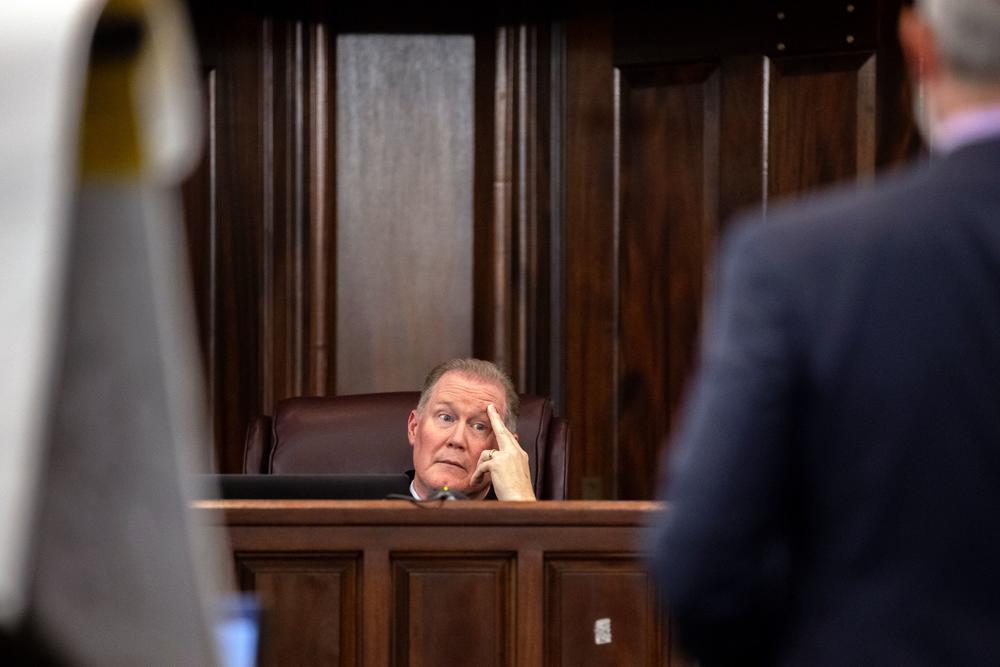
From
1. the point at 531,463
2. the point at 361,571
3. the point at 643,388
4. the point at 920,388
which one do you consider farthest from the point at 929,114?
the point at 643,388

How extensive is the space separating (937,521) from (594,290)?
3378 millimetres

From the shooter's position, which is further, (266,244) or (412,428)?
(266,244)

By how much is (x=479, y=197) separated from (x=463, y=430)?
3.56 ft

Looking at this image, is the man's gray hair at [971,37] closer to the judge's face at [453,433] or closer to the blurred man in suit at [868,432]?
the blurred man in suit at [868,432]

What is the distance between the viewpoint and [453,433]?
3.75 metres

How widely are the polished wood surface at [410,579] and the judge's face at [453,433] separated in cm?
114

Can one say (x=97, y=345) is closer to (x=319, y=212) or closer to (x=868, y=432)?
(x=868, y=432)

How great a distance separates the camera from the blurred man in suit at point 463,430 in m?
3.71

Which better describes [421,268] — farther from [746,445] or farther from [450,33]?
[746,445]

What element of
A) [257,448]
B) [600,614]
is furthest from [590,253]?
[600,614]

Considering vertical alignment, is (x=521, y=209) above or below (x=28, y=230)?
above

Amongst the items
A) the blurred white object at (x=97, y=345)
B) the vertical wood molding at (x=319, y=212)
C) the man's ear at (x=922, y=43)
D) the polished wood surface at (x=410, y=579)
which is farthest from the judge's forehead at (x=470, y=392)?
the blurred white object at (x=97, y=345)

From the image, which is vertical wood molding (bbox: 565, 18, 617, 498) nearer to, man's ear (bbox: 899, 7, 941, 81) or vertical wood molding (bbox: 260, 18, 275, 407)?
vertical wood molding (bbox: 260, 18, 275, 407)

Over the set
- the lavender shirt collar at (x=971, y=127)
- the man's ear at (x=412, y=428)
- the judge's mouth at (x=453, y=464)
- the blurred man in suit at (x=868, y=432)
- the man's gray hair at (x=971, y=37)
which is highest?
the man's gray hair at (x=971, y=37)
